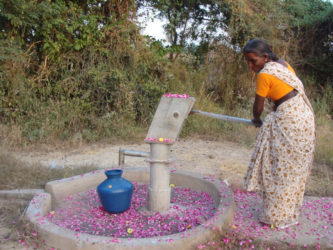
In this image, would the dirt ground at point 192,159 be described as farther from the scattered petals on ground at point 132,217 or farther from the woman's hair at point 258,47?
the woman's hair at point 258,47

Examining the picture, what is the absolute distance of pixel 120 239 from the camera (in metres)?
2.08

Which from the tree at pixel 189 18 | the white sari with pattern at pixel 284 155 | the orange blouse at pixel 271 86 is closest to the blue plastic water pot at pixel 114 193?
the white sari with pattern at pixel 284 155

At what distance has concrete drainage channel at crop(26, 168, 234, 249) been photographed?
207cm

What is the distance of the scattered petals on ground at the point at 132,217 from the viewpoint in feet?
8.29

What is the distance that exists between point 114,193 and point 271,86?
1.49 m

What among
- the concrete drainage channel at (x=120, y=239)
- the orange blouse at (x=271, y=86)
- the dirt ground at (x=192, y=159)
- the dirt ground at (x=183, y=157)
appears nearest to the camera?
the concrete drainage channel at (x=120, y=239)

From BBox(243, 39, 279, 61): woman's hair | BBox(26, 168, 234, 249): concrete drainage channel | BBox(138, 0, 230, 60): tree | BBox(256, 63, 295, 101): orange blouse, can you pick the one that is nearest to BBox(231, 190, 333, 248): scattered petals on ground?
BBox(26, 168, 234, 249): concrete drainage channel

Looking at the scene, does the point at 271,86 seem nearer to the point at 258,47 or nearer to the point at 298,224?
the point at 258,47

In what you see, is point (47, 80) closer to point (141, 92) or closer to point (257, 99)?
point (141, 92)

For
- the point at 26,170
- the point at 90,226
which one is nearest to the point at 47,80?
the point at 26,170

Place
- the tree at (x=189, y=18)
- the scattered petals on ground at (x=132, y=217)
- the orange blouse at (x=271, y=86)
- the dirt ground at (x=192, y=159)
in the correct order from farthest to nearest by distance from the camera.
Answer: the tree at (x=189, y=18) < the dirt ground at (x=192, y=159) < the scattered petals on ground at (x=132, y=217) < the orange blouse at (x=271, y=86)

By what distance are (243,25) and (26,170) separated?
549 centimetres


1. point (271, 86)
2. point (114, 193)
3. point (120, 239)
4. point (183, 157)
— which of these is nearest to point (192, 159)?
point (183, 157)

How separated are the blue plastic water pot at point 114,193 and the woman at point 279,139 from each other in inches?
40.0
